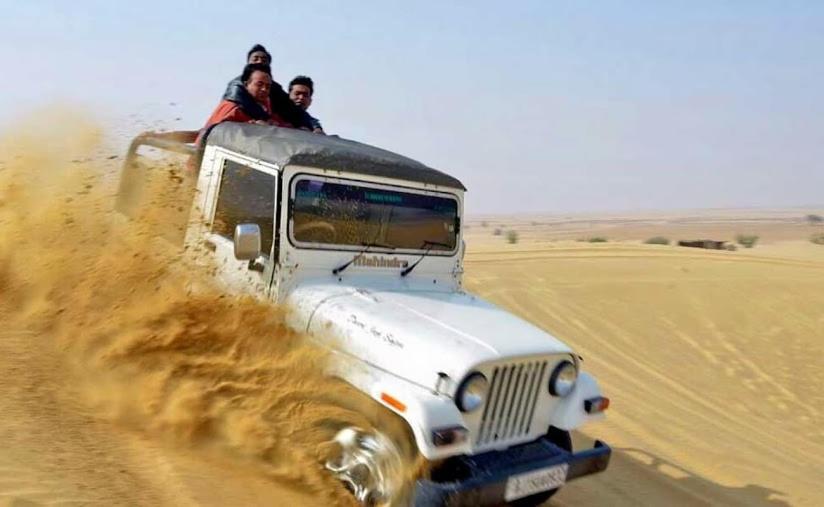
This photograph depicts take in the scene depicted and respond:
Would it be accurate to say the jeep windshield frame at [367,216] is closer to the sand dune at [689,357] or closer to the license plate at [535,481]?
the license plate at [535,481]

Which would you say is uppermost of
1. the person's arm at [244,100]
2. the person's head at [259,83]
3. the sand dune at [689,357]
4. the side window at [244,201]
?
the person's head at [259,83]

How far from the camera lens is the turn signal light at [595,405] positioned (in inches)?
170

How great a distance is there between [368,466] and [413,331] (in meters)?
0.72

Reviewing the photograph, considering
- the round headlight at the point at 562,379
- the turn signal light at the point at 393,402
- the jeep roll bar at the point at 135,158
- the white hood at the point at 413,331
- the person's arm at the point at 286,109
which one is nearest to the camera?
the turn signal light at the point at 393,402

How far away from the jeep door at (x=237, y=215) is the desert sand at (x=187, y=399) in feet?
0.55

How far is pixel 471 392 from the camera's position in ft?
12.2

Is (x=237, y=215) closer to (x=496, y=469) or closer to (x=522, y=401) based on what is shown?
(x=522, y=401)

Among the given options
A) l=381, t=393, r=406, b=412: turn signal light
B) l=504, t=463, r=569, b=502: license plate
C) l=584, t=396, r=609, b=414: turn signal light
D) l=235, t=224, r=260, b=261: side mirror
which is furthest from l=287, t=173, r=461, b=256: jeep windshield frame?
l=504, t=463, r=569, b=502: license plate

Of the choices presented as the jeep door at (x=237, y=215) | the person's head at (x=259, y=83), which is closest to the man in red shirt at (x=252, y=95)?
the person's head at (x=259, y=83)

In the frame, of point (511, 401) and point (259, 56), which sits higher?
point (259, 56)

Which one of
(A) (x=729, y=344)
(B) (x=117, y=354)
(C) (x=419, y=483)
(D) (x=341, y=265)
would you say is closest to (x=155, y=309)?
(B) (x=117, y=354)

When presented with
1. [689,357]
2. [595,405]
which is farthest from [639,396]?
[595,405]

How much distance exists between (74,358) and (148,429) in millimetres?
972

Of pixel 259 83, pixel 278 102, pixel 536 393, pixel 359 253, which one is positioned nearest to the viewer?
pixel 536 393
